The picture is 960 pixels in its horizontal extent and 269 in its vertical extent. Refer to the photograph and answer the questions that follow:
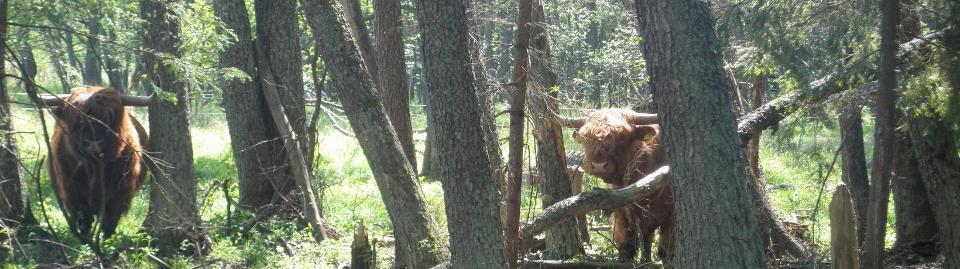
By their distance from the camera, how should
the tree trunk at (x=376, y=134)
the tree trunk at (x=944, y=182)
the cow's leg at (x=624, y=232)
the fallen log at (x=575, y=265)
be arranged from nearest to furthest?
the tree trunk at (x=376, y=134) < the tree trunk at (x=944, y=182) < the fallen log at (x=575, y=265) < the cow's leg at (x=624, y=232)

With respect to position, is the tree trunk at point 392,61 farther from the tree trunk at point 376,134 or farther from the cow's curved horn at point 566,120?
the cow's curved horn at point 566,120

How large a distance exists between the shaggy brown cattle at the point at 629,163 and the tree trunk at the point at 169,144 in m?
4.60

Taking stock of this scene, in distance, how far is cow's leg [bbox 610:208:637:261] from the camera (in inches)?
383

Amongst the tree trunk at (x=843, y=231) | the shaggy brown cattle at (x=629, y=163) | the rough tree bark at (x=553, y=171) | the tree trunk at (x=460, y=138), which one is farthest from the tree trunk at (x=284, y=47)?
the tree trunk at (x=843, y=231)

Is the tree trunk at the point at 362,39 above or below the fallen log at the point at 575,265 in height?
above

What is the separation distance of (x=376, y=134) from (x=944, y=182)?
17.7ft

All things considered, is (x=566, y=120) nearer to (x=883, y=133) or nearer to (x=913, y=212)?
(x=883, y=133)

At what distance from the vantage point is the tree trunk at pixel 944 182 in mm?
8336

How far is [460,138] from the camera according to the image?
280 inches

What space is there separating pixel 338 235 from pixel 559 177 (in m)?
3.22

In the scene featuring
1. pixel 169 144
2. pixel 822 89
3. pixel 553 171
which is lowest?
pixel 553 171

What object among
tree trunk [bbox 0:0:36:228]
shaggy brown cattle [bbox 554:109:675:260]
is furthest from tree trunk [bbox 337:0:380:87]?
tree trunk [bbox 0:0:36:228]

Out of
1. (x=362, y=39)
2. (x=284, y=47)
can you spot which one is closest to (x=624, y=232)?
(x=362, y=39)

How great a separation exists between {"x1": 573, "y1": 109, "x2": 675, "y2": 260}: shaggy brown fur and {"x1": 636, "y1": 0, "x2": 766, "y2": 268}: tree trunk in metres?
3.09
